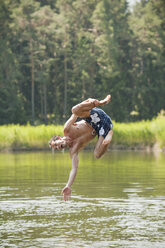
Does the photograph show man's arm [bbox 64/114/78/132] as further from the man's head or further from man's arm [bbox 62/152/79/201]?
man's arm [bbox 62/152/79/201]

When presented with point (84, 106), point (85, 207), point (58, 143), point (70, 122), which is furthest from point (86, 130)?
point (85, 207)

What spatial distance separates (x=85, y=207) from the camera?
17047 mm

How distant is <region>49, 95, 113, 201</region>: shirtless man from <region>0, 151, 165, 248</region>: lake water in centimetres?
112

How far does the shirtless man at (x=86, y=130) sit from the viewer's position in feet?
40.2

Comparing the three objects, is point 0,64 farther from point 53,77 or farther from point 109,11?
point 109,11

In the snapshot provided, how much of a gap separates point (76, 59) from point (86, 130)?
63.5 metres

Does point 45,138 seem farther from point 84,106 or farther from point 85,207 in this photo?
point 84,106

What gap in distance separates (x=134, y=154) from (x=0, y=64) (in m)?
35.0

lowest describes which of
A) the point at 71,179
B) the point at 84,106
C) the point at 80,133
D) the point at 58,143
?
the point at 71,179

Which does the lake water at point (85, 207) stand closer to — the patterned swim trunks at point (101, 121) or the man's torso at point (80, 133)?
the man's torso at point (80, 133)

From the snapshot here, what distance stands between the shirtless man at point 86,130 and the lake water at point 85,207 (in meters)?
1.12

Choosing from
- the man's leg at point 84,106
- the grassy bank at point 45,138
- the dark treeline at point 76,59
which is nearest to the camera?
the man's leg at point 84,106

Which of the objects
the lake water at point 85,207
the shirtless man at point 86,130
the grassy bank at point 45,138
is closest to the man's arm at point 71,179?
the shirtless man at point 86,130

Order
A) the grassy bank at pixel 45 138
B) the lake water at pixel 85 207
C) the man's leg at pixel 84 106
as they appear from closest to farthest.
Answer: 1. the man's leg at pixel 84 106
2. the lake water at pixel 85 207
3. the grassy bank at pixel 45 138
